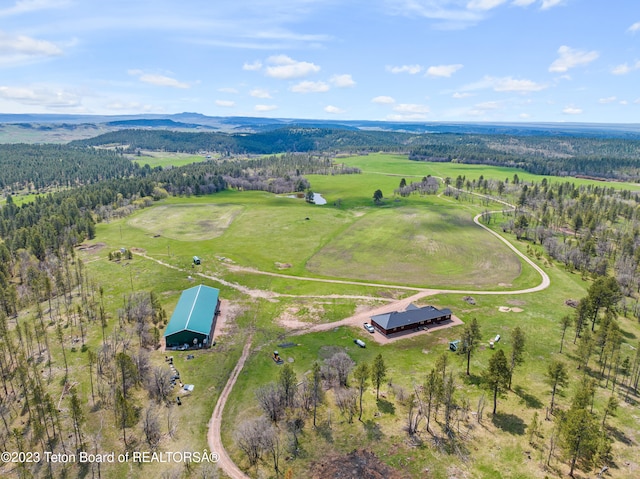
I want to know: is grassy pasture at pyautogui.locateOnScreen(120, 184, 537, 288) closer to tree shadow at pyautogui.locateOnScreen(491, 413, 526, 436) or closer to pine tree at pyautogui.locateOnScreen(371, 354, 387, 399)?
pine tree at pyautogui.locateOnScreen(371, 354, 387, 399)

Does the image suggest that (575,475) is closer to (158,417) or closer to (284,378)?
(284,378)

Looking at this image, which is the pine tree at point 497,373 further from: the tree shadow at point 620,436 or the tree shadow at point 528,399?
the tree shadow at point 620,436

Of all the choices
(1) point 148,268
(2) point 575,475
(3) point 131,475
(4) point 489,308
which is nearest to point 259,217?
(1) point 148,268

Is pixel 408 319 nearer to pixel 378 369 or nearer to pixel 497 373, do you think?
pixel 378 369

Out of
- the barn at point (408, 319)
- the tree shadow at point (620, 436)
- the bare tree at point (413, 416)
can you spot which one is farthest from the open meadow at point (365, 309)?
the barn at point (408, 319)

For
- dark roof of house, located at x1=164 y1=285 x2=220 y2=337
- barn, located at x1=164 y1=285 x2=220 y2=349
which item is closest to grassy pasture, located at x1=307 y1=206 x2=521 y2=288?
dark roof of house, located at x1=164 y1=285 x2=220 y2=337

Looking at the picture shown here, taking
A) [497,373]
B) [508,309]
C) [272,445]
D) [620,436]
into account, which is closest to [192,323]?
[272,445]
